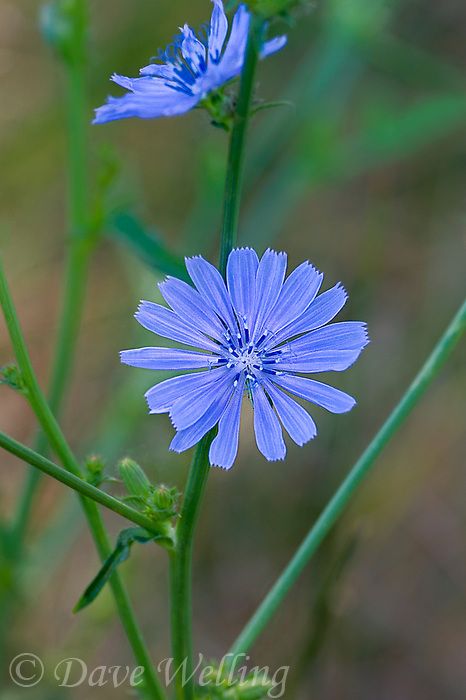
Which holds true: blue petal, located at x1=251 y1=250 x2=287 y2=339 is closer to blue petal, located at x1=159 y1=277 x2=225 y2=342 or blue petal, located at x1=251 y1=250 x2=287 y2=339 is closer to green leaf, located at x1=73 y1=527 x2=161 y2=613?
blue petal, located at x1=159 y1=277 x2=225 y2=342

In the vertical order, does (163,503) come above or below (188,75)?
below

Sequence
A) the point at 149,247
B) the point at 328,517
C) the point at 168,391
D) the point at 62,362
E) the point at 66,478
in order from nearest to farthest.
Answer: the point at 66,478 < the point at 168,391 < the point at 328,517 < the point at 149,247 < the point at 62,362

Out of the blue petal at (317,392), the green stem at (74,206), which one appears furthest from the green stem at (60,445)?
the green stem at (74,206)

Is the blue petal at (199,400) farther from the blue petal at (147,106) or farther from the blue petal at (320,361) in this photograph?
the blue petal at (147,106)

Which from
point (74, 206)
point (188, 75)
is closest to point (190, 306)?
point (188, 75)

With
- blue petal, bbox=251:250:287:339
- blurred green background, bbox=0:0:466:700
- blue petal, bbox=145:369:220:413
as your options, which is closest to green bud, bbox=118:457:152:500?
blue petal, bbox=145:369:220:413

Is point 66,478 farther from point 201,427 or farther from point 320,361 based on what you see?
point 320,361

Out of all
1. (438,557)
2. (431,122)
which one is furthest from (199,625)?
(431,122)
